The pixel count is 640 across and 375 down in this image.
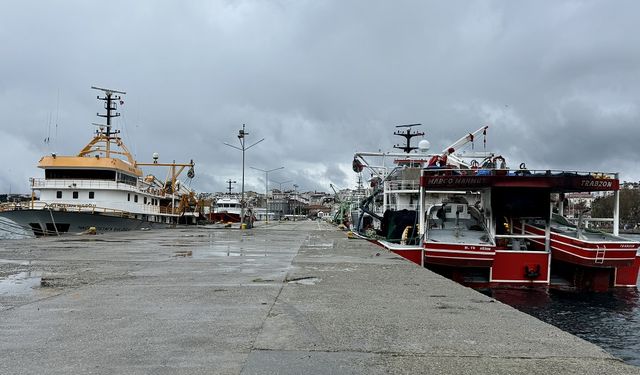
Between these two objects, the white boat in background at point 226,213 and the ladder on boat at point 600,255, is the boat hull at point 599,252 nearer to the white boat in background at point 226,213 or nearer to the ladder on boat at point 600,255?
the ladder on boat at point 600,255

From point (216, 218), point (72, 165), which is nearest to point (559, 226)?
point (72, 165)

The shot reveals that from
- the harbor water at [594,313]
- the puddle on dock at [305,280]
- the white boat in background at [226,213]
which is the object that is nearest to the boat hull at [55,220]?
the puddle on dock at [305,280]

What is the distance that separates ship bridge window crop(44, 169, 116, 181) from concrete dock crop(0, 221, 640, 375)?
27901 millimetres

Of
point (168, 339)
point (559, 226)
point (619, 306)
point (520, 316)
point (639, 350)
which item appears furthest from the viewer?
point (559, 226)

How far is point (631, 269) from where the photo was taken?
2022cm

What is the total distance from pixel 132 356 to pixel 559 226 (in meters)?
21.6

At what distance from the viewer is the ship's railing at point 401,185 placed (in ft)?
98.1

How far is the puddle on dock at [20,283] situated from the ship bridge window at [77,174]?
27.7 m

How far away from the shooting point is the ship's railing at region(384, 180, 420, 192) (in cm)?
2991

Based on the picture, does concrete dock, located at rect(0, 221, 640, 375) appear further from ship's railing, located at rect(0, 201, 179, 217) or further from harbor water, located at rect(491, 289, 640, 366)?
ship's railing, located at rect(0, 201, 179, 217)

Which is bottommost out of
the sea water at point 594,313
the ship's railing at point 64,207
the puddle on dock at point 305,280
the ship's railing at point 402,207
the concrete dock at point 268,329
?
the sea water at point 594,313

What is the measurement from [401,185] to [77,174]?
23329 mm

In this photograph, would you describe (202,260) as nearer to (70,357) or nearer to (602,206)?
(70,357)

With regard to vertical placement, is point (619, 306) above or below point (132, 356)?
below
